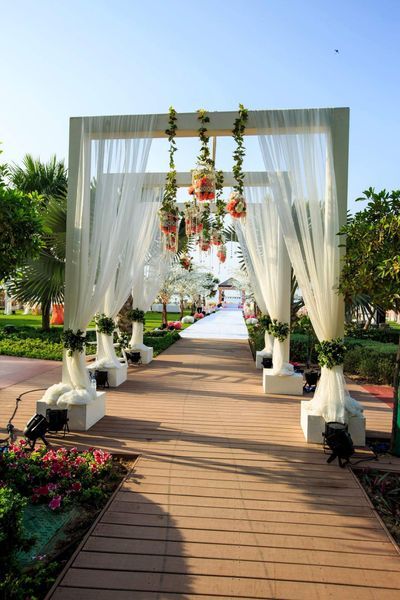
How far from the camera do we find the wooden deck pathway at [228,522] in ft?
7.80

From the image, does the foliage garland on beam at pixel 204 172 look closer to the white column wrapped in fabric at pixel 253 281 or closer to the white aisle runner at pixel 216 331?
the white column wrapped in fabric at pixel 253 281

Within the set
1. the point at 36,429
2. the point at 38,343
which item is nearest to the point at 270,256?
the point at 36,429

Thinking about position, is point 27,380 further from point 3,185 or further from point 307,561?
point 307,561

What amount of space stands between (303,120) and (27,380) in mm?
6743

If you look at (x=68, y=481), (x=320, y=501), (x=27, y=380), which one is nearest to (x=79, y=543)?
(x=68, y=481)

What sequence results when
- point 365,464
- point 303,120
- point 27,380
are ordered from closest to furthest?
point 365,464 → point 303,120 → point 27,380

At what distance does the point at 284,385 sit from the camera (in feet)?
23.8

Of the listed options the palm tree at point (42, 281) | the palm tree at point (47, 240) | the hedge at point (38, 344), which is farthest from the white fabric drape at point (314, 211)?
the palm tree at point (42, 281)

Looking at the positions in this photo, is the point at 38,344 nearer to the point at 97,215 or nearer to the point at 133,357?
the point at 133,357

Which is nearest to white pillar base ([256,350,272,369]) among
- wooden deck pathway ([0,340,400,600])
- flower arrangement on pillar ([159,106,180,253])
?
wooden deck pathway ([0,340,400,600])

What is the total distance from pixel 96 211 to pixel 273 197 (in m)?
2.22

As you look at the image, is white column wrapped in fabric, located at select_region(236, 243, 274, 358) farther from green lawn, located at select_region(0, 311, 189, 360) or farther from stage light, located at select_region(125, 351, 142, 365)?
green lawn, located at select_region(0, 311, 189, 360)

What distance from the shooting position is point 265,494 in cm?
352

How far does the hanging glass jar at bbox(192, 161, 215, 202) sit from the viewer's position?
5.25 metres
